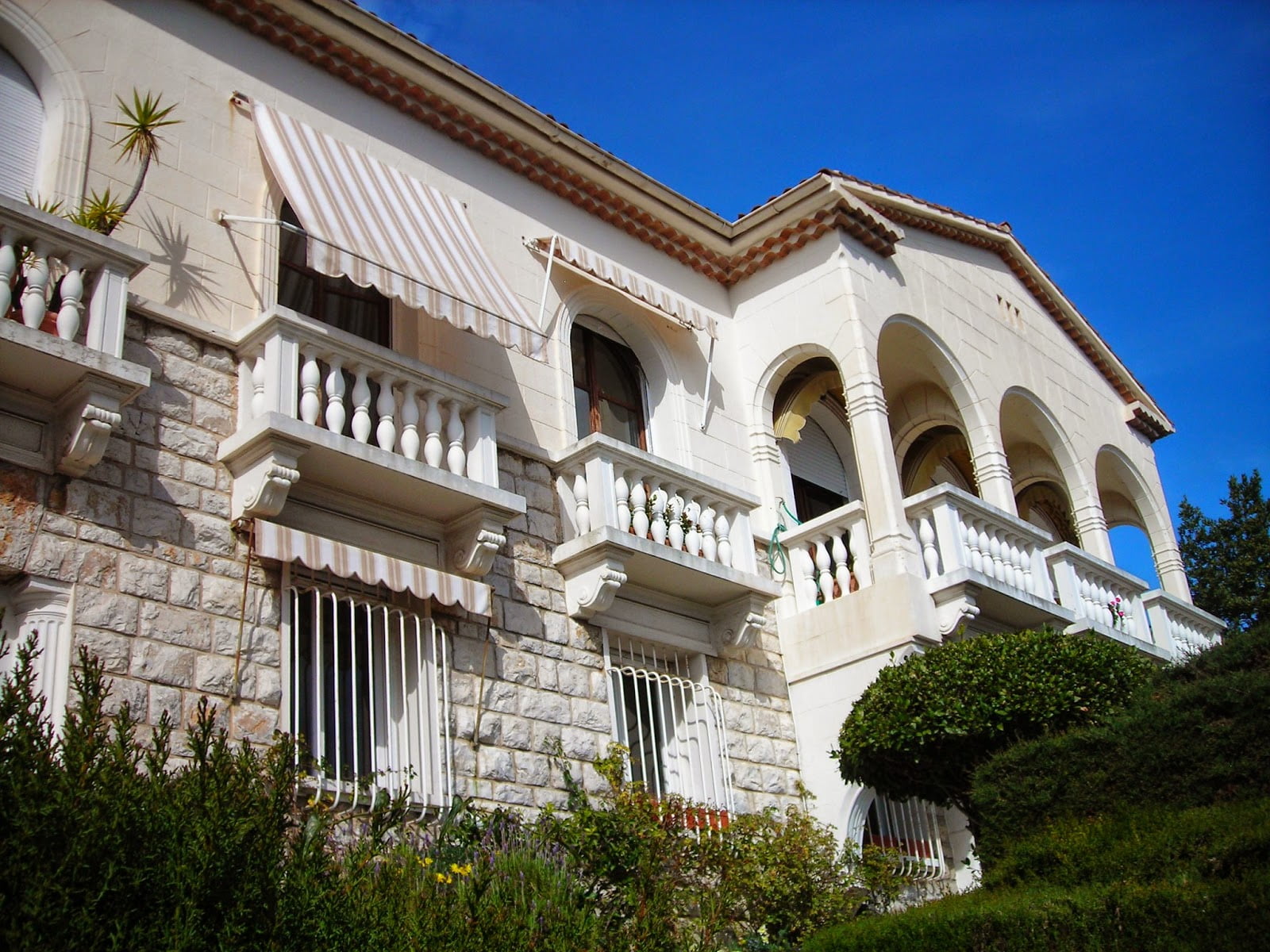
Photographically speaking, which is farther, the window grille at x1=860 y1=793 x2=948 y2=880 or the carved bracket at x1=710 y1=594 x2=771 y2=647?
the window grille at x1=860 y1=793 x2=948 y2=880

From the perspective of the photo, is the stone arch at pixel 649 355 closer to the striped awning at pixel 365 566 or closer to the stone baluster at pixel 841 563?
the stone baluster at pixel 841 563

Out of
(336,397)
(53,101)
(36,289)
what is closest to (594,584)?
(336,397)

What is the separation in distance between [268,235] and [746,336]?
20.8 ft

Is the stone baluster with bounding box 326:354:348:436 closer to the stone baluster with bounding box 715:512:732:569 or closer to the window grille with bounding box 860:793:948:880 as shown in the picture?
the stone baluster with bounding box 715:512:732:569

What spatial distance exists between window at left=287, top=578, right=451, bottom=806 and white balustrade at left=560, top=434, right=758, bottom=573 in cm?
220

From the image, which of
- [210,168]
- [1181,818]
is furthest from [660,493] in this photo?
[1181,818]

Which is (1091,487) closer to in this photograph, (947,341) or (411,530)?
(947,341)

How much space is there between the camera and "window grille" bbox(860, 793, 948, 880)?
45.9 ft

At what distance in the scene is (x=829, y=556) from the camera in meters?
14.9

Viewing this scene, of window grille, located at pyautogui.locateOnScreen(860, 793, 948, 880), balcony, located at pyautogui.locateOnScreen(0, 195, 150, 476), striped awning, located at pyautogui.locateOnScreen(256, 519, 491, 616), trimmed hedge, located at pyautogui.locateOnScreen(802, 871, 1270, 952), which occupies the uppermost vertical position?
balcony, located at pyautogui.locateOnScreen(0, 195, 150, 476)

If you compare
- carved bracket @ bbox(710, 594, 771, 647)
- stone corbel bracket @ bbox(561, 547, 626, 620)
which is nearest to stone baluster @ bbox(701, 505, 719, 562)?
carved bracket @ bbox(710, 594, 771, 647)

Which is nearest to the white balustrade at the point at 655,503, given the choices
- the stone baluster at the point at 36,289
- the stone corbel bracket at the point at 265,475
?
the stone corbel bracket at the point at 265,475

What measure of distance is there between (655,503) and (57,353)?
18.9 ft

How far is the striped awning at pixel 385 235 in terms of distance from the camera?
11547mm
